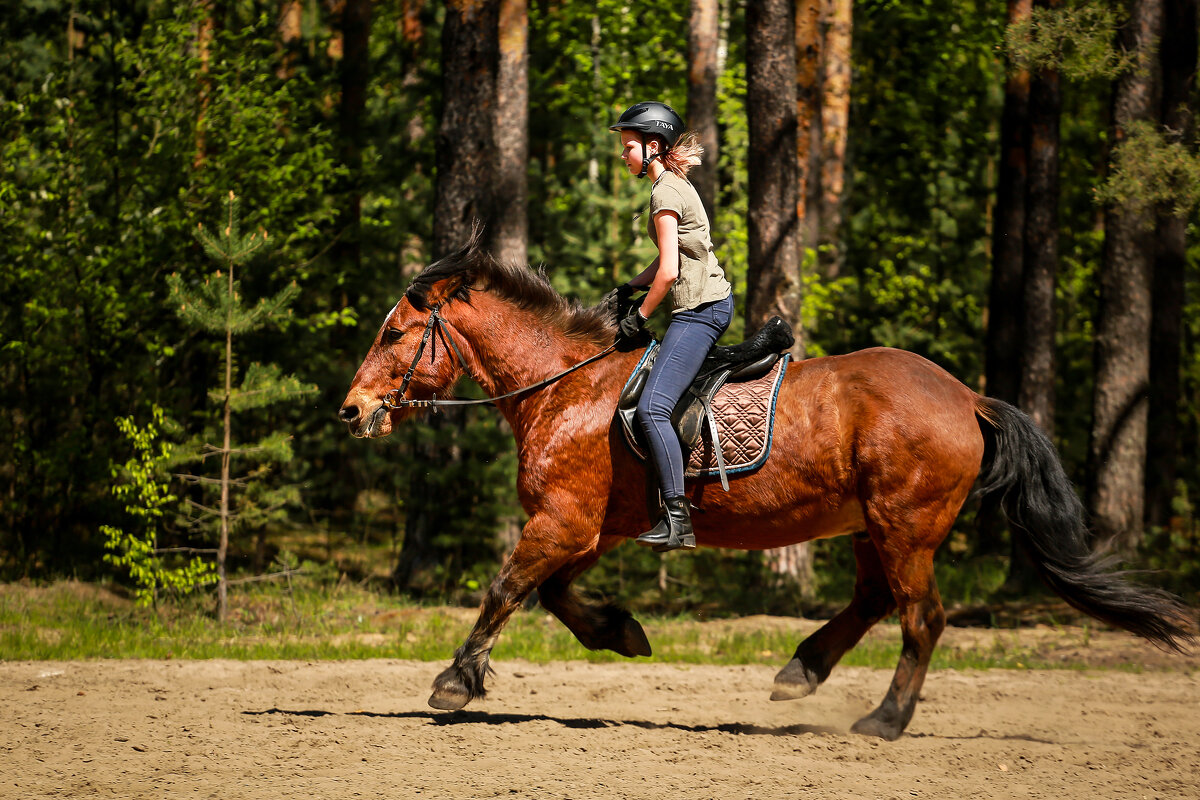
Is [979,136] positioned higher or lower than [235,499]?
higher

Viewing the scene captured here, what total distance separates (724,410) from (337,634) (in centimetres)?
515

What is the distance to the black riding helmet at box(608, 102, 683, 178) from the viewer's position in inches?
238

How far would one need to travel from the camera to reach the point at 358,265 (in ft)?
45.2

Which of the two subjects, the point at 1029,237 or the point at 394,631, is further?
the point at 1029,237

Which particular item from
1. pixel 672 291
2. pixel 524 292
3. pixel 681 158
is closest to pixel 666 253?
pixel 672 291

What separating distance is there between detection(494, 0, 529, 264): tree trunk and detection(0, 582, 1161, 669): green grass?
417 centimetres

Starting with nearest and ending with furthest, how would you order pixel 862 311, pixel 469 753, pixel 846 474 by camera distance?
1. pixel 469 753
2. pixel 846 474
3. pixel 862 311

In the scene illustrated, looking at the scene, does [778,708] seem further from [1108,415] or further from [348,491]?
[348,491]

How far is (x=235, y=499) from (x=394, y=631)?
2495mm

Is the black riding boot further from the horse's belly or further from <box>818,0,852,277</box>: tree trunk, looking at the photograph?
<box>818,0,852,277</box>: tree trunk

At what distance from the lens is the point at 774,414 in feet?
20.6

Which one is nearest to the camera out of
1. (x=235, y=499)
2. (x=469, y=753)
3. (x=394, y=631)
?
(x=469, y=753)

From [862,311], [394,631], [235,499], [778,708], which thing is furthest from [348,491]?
[778,708]

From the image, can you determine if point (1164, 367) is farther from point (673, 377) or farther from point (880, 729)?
point (673, 377)
